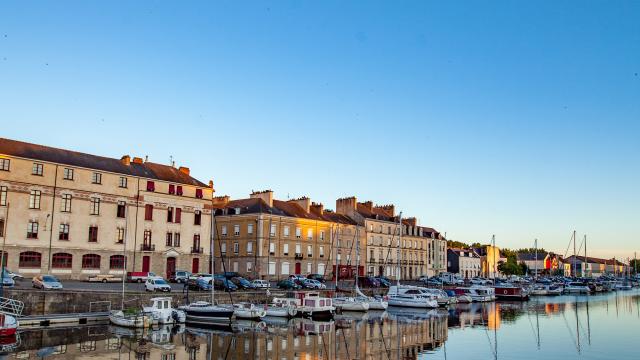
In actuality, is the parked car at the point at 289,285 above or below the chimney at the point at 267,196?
below

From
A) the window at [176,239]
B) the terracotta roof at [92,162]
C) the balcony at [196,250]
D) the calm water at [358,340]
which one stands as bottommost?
the calm water at [358,340]

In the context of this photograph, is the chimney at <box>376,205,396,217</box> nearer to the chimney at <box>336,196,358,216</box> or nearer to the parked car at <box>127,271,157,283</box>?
the chimney at <box>336,196,358,216</box>

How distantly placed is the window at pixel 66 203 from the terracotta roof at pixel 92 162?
3.00 m

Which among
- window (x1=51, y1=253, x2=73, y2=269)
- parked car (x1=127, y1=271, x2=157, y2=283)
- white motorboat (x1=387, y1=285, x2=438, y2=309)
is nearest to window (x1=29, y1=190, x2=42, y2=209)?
window (x1=51, y1=253, x2=73, y2=269)

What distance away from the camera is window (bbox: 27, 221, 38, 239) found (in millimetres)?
52188

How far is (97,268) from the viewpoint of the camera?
185 ft

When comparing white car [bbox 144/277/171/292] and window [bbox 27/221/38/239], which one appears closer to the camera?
white car [bbox 144/277/171/292]

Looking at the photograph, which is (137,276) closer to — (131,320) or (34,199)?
(34,199)

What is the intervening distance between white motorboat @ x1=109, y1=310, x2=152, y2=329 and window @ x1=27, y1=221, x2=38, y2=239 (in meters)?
16.9

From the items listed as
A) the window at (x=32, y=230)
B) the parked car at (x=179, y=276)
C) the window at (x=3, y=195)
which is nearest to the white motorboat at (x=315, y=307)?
the parked car at (x=179, y=276)

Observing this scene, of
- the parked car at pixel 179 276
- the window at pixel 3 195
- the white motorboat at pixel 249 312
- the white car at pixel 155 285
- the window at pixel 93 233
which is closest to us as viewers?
the white motorboat at pixel 249 312

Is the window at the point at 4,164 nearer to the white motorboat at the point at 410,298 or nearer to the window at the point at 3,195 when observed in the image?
the window at the point at 3,195

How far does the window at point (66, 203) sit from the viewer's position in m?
54.7

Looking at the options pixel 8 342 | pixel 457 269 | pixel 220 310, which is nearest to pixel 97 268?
pixel 220 310
